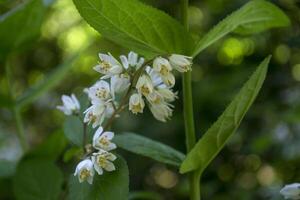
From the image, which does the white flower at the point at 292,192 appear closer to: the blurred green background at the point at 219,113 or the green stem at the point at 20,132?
the blurred green background at the point at 219,113

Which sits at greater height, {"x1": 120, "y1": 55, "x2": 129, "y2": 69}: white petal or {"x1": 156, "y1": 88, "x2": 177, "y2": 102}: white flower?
{"x1": 120, "y1": 55, "x2": 129, "y2": 69}: white petal

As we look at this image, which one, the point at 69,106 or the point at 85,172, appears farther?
the point at 69,106

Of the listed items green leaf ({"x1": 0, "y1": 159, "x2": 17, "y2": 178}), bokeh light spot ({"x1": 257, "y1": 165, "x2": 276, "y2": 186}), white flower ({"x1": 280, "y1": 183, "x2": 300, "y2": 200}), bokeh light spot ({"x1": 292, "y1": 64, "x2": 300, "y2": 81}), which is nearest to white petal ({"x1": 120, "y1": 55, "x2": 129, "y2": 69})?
white flower ({"x1": 280, "y1": 183, "x2": 300, "y2": 200})

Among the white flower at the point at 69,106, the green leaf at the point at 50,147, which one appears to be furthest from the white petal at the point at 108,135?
the green leaf at the point at 50,147

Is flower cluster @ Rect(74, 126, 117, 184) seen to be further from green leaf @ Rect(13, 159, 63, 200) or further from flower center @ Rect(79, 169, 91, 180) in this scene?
green leaf @ Rect(13, 159, 63, 200)

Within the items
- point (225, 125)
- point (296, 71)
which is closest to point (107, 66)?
point (225, 125)

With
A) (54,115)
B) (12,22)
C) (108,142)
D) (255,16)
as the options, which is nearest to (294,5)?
(255,16)

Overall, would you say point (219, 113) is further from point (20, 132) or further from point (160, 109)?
point (160, 109)
